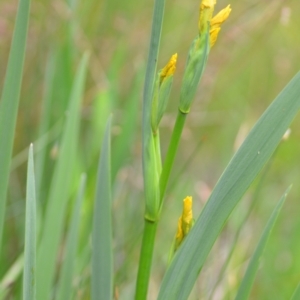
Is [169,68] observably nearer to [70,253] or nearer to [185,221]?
[185,221]

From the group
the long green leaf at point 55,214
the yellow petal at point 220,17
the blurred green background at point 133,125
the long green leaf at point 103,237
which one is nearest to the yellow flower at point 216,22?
the yellow petal at point 220,17

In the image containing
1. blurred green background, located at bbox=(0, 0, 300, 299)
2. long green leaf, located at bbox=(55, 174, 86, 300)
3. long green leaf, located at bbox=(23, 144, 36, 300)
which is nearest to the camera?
long green leaf, located at bbox=(23, 144, 36, 300)

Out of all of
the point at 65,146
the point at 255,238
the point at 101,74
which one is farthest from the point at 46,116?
the point at 255,238

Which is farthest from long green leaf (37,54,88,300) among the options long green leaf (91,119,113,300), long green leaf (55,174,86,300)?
long green leaf (91,119,113,300)

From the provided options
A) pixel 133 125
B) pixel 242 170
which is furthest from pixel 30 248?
pixel 133 125

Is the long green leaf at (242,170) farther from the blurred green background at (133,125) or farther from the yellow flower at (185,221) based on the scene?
the blurred green background at (133,125)

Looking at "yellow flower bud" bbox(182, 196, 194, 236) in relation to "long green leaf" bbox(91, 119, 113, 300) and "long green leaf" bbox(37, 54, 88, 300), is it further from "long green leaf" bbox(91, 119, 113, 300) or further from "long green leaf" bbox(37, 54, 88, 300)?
"long green leaf" bbox(37, 54, 88, 300)
